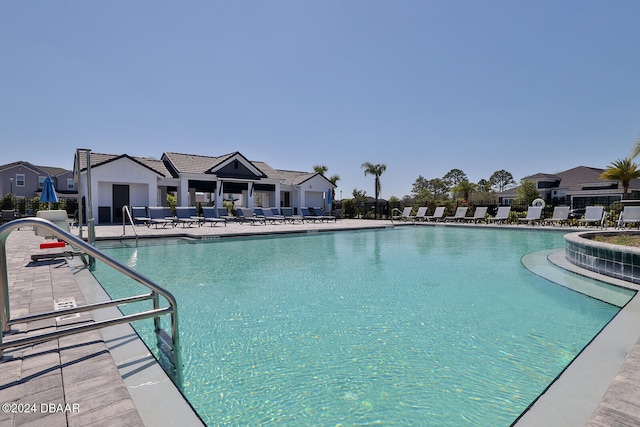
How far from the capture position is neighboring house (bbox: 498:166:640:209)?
32.1 meters

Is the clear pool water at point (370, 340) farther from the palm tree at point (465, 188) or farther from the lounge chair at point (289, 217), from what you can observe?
the palm tree at point (465, 188)

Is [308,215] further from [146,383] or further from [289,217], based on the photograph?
[146,383]

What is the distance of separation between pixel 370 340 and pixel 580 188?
139 ft

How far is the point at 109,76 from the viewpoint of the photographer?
13.4m

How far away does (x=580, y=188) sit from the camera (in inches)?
1391

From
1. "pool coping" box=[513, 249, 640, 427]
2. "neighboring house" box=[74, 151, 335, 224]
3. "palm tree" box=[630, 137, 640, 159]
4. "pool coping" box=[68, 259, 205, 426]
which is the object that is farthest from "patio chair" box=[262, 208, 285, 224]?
"pool coping" box=[513, 249, 640, 427]

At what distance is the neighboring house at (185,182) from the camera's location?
1858 cm

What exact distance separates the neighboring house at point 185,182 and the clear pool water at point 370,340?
47.0 feet

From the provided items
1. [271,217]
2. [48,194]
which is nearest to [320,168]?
[271,217]

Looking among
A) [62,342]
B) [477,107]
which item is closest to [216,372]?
[62,342]

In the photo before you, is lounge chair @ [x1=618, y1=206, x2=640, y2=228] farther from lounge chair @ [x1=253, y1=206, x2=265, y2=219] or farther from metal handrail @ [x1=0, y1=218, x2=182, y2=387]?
lounge chair @ [x1=253, y1=206, x2=265, y2=219]

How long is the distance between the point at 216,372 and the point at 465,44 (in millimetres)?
16168

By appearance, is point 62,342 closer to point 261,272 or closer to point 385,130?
point 261,272

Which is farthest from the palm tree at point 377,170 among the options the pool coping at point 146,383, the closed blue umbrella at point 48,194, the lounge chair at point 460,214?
the pool coping at point 146,383
